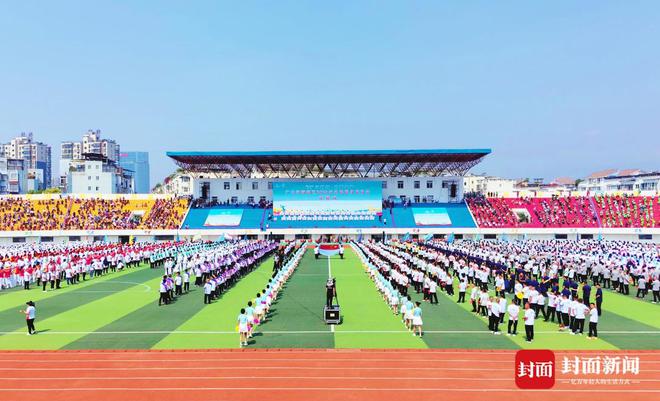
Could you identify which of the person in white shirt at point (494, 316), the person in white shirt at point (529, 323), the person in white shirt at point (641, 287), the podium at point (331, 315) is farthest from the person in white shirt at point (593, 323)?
the person in white shirt at point (641, 287)

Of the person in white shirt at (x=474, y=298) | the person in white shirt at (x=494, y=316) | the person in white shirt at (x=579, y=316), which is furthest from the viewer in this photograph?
the person in white shirt at (x=474, y=298)

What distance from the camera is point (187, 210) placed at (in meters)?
62.1

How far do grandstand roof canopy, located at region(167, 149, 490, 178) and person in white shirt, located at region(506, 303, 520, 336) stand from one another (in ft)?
144

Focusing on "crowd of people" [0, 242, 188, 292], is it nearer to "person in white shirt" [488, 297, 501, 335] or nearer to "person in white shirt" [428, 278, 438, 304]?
"person in white shirt" [428, 278, 438, 304]

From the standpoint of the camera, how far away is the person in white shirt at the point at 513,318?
1498 centimetres

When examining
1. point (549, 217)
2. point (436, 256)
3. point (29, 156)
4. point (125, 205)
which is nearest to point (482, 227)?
point (549, 217)

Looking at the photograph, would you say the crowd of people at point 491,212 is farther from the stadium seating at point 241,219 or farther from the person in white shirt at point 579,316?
the person in white shirt at point 579,316

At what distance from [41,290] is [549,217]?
53.6 meters

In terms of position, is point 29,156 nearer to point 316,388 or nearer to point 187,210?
point 187,210

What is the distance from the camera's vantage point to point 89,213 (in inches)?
2411

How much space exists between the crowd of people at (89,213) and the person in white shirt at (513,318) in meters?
48.9

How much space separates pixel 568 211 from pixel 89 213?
5939cm

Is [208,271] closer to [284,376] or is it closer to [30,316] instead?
[30,316]

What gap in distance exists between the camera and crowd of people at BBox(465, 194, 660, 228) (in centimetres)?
5769
